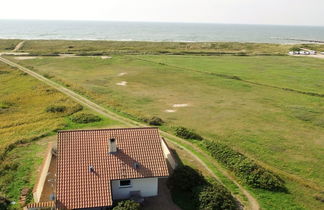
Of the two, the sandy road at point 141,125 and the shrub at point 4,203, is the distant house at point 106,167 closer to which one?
the shrub at point 4,203

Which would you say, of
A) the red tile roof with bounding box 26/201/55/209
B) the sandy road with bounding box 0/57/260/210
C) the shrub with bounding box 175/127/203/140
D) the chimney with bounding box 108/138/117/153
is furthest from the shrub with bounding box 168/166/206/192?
the shrub with bounding box 175/127/203/140

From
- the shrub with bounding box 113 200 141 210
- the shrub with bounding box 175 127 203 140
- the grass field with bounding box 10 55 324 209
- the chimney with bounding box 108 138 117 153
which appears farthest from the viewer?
the shrub with bounding box 175 127 203 140

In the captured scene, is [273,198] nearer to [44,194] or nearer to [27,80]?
[44,194]

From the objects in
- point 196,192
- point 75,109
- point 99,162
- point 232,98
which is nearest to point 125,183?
point 99,162

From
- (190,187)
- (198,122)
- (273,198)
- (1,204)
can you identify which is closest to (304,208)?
(273,198)

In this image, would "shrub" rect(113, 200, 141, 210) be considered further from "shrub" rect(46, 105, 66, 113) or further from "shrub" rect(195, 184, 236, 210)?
"shrub" rect(46, 105, 66, 113)

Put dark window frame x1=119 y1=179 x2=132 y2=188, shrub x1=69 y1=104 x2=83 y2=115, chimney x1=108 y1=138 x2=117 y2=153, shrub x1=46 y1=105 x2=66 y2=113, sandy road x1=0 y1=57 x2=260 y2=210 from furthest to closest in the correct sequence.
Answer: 1. shrub x1=46 y1=105 x2=66 y2=113
2. shrub x1=69 y1=104 x2=83 y2=115
3. sandy road x1=0 y1=57 x2=260 y2=210
4. chimney x1=108 y1=138 x2=117 y2=153
5. dark window frame x1=119 y1=179 x2=132 y2=188

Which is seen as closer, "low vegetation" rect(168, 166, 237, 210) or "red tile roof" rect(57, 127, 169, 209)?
"red tile roof" rect(57, 127, 169, 209)
